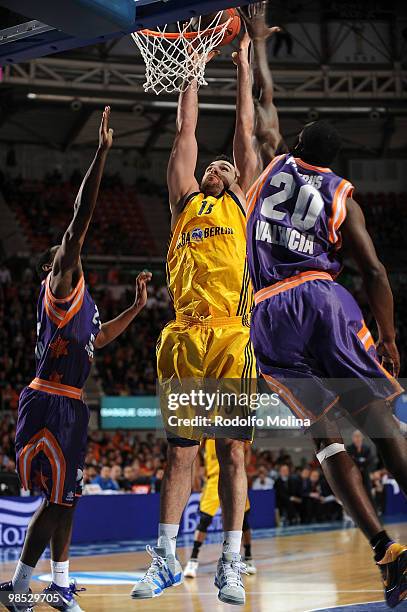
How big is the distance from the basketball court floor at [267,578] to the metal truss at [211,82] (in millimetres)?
11717

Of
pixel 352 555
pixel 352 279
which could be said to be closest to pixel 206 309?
pixel 352 555

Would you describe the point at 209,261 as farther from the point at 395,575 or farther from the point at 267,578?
the point at 267,578

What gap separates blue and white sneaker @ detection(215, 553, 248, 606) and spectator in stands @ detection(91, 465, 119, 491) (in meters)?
9.85

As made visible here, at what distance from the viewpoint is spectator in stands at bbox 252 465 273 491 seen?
57.2 ft

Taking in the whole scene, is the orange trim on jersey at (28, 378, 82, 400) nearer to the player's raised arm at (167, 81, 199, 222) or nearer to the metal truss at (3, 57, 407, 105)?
the player's raised arm at (167, 81, 199, 222)

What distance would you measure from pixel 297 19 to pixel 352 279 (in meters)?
7.26

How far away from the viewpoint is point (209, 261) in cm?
612

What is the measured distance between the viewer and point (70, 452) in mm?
6488

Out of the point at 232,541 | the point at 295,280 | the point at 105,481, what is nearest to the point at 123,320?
the point at 232,541

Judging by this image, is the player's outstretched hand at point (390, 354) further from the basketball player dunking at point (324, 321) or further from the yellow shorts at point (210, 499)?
the yellow shorts at point (210, 499)

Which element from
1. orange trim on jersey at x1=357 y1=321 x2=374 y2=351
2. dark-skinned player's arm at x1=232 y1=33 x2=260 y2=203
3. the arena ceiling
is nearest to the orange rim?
dark-skinned player's arm at x1=232 y1=33 x2=260 y2=203

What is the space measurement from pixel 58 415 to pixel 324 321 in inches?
102

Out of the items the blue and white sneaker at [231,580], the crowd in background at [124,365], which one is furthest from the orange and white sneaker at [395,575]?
the crowd in background at [124,365]

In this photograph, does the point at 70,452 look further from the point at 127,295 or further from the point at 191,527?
the point at 127,295
